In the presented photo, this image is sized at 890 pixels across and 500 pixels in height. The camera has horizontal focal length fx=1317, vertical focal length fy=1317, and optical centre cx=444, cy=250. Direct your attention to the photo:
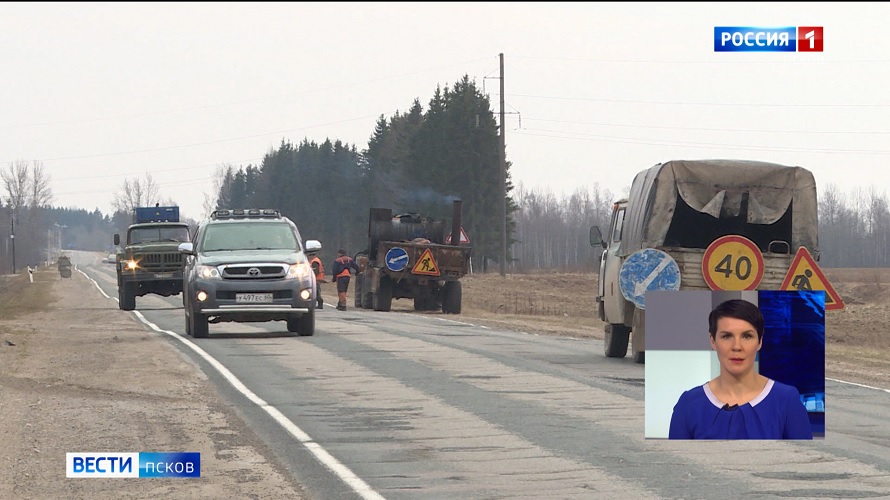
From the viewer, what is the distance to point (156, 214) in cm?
4378

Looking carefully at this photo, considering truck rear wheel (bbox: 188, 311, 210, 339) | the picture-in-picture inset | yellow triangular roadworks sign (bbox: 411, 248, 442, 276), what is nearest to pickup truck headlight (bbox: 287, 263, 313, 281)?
truck rear wheel (bbox: 188, 311, 210, 339)

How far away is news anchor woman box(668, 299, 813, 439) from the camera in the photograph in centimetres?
340

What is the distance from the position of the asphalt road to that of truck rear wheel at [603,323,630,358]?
6.9 inches

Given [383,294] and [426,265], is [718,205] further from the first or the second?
[383,294]

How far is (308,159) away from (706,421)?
152m

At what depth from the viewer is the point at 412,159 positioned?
9488 cm

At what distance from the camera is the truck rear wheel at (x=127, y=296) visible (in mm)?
36562

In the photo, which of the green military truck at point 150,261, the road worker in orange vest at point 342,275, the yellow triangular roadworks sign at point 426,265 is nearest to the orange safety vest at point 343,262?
the road worker in orange vest at point 342,275

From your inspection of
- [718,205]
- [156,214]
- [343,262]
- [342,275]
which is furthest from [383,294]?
[718,205]

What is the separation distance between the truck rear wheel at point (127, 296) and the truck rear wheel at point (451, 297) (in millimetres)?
8672

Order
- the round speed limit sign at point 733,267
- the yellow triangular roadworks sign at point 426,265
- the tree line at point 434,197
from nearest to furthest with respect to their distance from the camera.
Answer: the round speed limit sign at point 733,267 < the yellow triangular roadworks sign at point 426,265 < the tree line at point 434,197

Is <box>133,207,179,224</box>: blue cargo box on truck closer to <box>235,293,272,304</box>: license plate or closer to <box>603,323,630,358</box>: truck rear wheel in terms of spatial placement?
<box>235,293,272,304</box>: license plate

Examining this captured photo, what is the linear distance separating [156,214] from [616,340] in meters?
27.2

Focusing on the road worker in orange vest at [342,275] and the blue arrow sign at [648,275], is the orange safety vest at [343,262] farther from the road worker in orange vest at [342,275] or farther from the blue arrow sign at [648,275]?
the blue arrow sign at [648,275]
